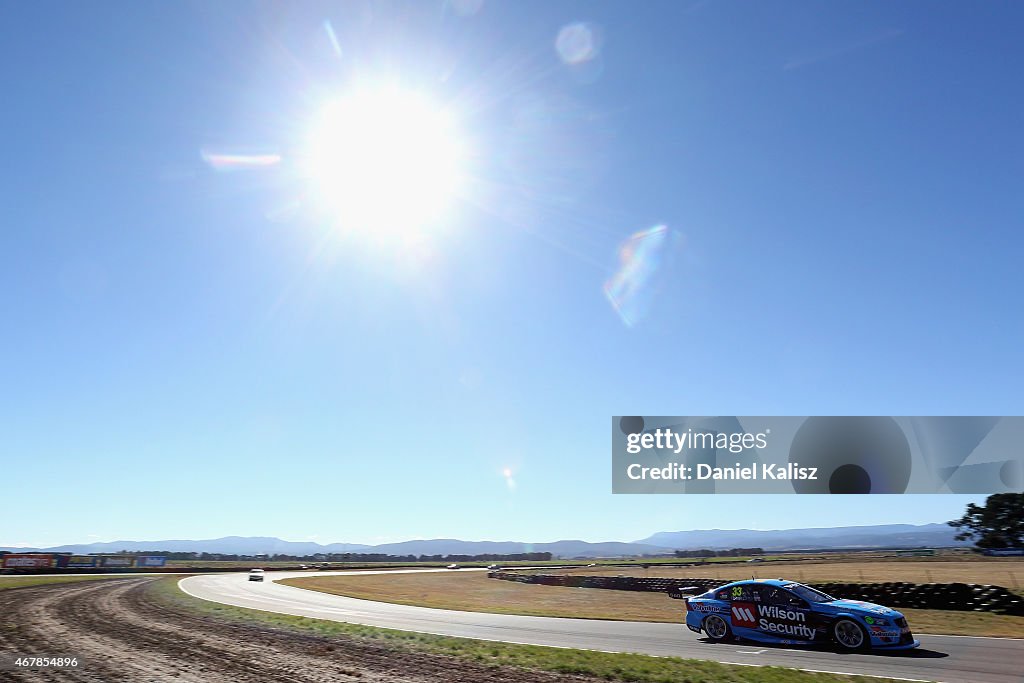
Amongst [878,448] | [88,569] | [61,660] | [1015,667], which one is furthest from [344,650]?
[88,569]

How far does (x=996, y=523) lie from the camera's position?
2100 inches

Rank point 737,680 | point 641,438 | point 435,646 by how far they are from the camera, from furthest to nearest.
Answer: point 641,438 < point 435,646 < point 737,680

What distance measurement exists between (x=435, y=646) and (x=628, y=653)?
14.9 feet

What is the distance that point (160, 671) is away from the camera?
11734 mm

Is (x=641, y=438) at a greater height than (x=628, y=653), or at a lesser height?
greater

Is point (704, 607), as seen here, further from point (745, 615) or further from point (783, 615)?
point (783, 615)

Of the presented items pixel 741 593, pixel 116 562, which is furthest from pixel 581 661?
pixel 116 562

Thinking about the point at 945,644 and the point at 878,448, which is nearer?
the point at 945,644

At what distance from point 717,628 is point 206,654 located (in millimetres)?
12347

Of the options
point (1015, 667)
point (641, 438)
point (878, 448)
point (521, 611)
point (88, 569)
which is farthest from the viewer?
point (88, 569)

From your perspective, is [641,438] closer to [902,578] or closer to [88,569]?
[902,578]

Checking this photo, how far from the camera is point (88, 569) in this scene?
69.9 m

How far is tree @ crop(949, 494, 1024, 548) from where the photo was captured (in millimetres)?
51281

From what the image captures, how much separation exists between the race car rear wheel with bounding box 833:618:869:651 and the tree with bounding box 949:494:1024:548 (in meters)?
47.9
